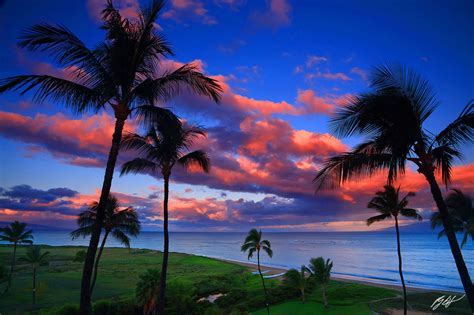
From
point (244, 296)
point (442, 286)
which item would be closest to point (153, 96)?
point (244, 296)

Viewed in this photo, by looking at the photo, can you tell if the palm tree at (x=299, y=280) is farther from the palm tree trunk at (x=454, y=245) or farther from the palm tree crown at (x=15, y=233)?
the palm tree crown at (x=15, y=233)

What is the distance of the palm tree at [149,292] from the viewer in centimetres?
3019

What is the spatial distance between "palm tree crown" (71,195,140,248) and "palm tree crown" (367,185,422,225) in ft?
76.7

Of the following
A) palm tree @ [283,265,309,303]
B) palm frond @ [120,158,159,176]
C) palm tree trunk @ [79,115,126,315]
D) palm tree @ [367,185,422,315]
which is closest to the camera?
palm tree trunk @ [79,115,126,315]

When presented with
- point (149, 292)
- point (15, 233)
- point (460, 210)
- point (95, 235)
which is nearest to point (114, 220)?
point (149, 292)

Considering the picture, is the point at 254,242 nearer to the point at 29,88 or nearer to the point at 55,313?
the point at 55,313

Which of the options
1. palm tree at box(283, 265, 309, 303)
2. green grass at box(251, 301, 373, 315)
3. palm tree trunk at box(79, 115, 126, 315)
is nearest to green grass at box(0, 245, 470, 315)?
green grass at box(251, 301, 373, 315)

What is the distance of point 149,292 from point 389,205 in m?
25.5

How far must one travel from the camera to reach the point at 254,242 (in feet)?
133

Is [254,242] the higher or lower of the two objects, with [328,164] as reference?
lower

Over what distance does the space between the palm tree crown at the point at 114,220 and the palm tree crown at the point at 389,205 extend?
2339cm

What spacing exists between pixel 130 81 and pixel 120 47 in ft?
3.61

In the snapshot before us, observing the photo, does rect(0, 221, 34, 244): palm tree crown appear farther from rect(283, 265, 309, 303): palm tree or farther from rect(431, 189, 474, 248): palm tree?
rect(431, 189, 474, 248): palm tree

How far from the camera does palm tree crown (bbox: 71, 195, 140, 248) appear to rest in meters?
28.1
